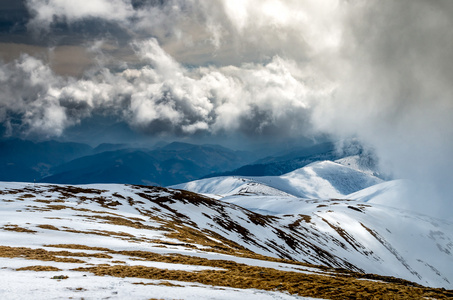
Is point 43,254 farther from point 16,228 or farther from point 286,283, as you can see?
point 286,283

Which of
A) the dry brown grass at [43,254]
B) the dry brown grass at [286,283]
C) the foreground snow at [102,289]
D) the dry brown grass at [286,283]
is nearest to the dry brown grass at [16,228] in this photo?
the dry brown grass at [43,254]

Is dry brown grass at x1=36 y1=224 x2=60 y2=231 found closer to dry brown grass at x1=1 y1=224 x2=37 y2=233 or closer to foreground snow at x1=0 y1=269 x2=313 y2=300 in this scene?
dry brown grass at x1=1 y1=224 x2=37 y2=233

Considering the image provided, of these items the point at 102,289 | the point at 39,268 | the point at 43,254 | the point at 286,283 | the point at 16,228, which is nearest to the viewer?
the point at 102,289

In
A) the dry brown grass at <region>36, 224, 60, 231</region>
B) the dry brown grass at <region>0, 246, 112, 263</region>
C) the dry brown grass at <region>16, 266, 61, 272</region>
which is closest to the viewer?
the dry brown grass at <region>16, 266, 61, 272</region>

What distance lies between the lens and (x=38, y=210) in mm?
65250

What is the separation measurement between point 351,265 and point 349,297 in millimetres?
130268

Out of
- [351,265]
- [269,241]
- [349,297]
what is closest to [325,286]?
[349,297]

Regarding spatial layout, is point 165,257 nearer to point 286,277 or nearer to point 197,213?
point 286,277

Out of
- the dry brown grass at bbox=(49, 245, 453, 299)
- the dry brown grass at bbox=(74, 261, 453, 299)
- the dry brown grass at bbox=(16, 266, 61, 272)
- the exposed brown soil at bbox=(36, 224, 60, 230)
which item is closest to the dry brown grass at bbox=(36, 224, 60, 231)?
the exposed brown soil at bbox=(36, 224, 60, 230)

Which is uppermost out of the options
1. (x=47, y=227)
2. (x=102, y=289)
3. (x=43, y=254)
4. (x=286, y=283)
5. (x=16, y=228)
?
(x=102, y=289)

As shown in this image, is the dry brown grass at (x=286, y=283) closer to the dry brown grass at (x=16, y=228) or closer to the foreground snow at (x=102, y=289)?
the foreground snow at (x=102, y=289)

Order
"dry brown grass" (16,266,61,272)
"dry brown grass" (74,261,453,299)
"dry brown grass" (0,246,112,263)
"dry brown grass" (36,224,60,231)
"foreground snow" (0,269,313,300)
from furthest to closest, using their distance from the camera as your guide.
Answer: "dry brown grass" (36,224,60,231)
"dry brown grass" (0,246,112,263)
"dry brown grass" (16,266,61,272)
"dry brown grass" (74,261,453,299)
"foreground snow" (0,269,313,300)

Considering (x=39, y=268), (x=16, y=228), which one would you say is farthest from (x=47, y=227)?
(x=39, y=268)

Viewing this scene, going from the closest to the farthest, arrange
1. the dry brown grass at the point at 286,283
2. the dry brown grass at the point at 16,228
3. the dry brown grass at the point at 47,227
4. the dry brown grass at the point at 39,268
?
the dry brown grass at the point at 286,283 < the dry brown grass at the point at 39,268 < the dry brown grass at the point at 16,228 < the dry brown grass at the point at 47,227
